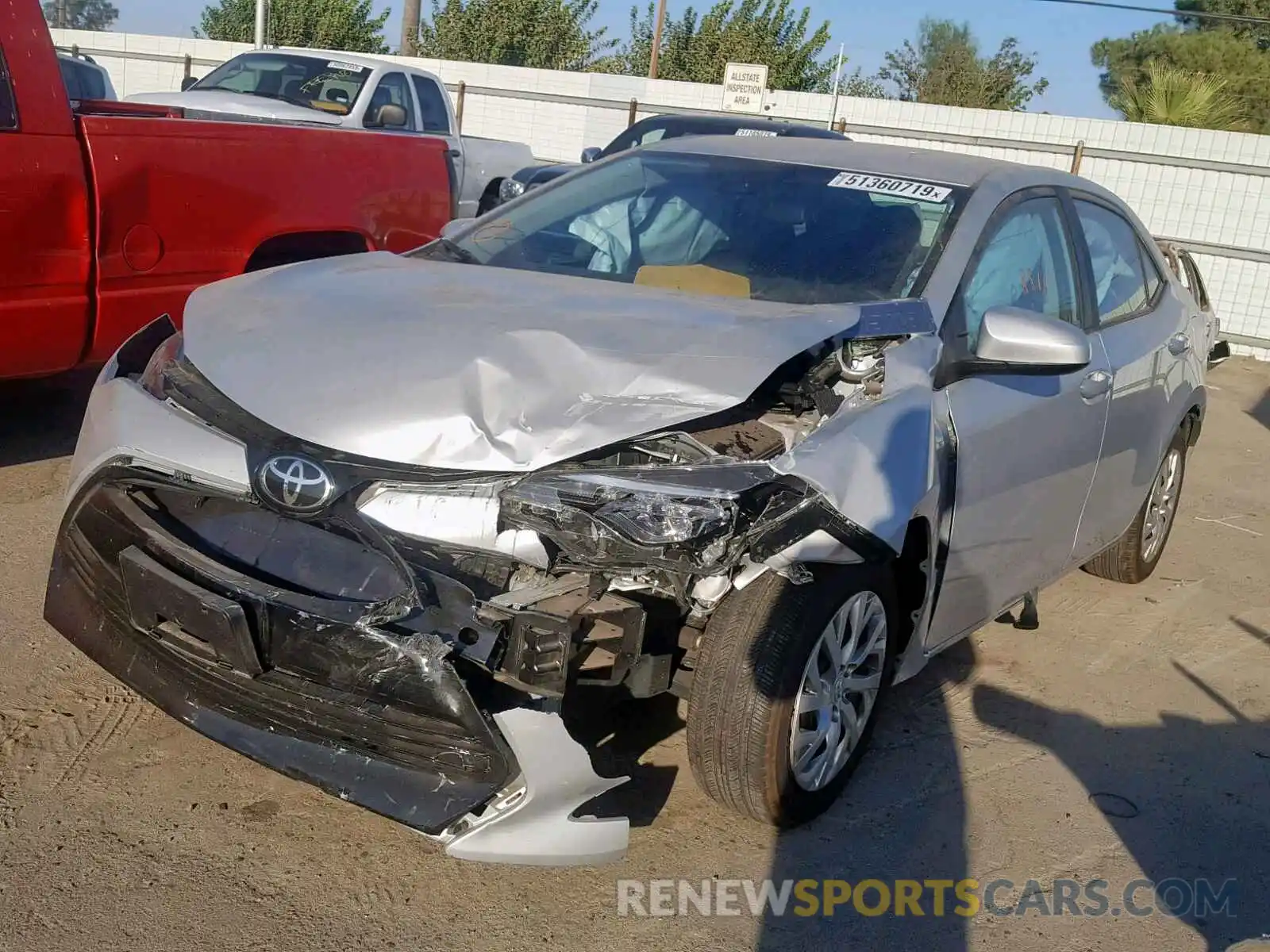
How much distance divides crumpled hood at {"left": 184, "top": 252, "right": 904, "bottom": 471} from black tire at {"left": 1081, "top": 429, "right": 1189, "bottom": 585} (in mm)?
2426

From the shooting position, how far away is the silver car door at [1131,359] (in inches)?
172

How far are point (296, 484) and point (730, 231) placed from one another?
1747 millimetres

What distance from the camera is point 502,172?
31.9ft

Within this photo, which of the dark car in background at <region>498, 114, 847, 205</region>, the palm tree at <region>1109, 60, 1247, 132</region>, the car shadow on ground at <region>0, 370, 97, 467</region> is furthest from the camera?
the palm tree at <region>1109, 60, 1247, 132</region>

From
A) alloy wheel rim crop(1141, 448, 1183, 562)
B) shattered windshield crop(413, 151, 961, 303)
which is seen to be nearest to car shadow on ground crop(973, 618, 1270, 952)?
alloy wheel rim crop(1141, 448, 1183, 562)

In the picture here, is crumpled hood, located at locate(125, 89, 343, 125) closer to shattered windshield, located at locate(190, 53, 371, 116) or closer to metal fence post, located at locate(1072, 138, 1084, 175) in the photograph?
shattered windshield, located at locate(190, 53, 371, 116)

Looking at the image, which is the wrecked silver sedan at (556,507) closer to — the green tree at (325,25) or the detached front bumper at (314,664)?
the detached front bumper at (314,664)

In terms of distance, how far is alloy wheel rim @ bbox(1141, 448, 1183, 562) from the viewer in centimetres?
530

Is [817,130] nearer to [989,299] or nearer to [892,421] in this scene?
[989,299]

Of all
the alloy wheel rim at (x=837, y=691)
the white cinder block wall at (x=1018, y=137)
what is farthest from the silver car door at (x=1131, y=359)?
the white cinder block wall at (x=1018, y=137)

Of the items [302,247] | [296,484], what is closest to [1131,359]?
[296,484]

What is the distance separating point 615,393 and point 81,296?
3.01 m

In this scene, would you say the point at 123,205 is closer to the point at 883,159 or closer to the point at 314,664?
the point at 883,159
